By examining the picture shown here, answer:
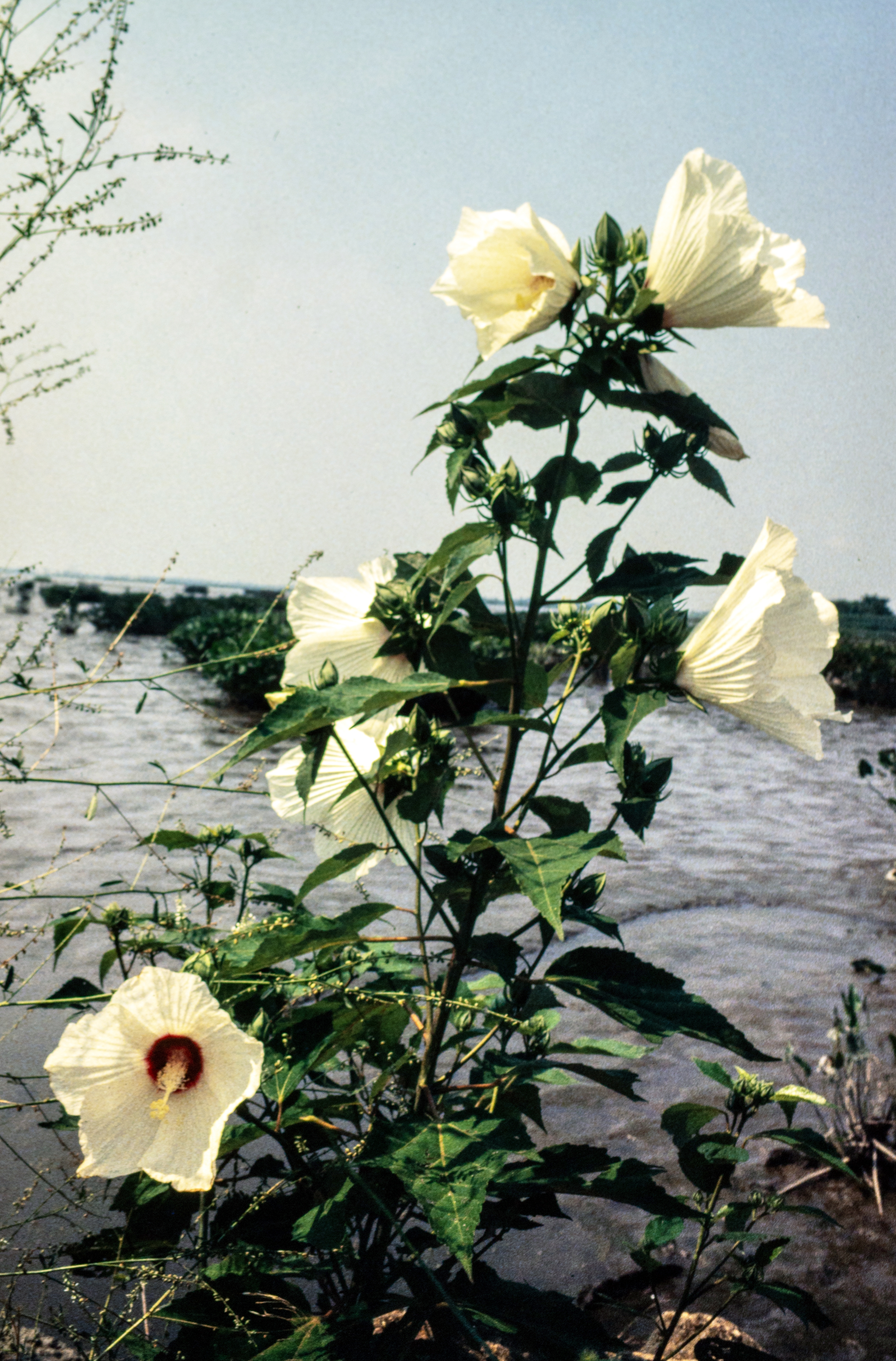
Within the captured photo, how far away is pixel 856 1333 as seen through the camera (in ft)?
4.80

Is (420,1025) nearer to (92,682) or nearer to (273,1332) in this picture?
(273,1332)

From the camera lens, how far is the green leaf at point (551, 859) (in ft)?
2.30

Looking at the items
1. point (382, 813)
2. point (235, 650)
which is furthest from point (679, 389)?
point (235, 650)

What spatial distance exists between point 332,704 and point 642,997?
1.28ft

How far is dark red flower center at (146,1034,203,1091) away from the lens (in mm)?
802

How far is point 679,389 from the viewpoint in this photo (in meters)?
0.85

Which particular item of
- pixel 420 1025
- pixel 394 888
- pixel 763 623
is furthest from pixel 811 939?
pixel 763 623

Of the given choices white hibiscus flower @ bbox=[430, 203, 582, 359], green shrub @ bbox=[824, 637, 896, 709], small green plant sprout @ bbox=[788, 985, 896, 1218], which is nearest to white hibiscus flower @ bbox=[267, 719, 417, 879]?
white hibiscus flower @ bbox=[430, 203, 582, 359]

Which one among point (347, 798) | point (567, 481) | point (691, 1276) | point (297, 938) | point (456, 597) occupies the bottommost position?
point (691, 1276)

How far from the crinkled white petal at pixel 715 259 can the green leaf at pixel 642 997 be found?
585mm

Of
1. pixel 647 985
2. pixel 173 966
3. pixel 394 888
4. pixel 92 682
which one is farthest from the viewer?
pixel 394 888

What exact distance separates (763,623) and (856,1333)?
131cm

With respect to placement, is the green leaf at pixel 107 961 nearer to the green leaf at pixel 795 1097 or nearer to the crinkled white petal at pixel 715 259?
the green leaf at pixel 795 1097

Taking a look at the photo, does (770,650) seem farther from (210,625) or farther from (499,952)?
(210,625)
